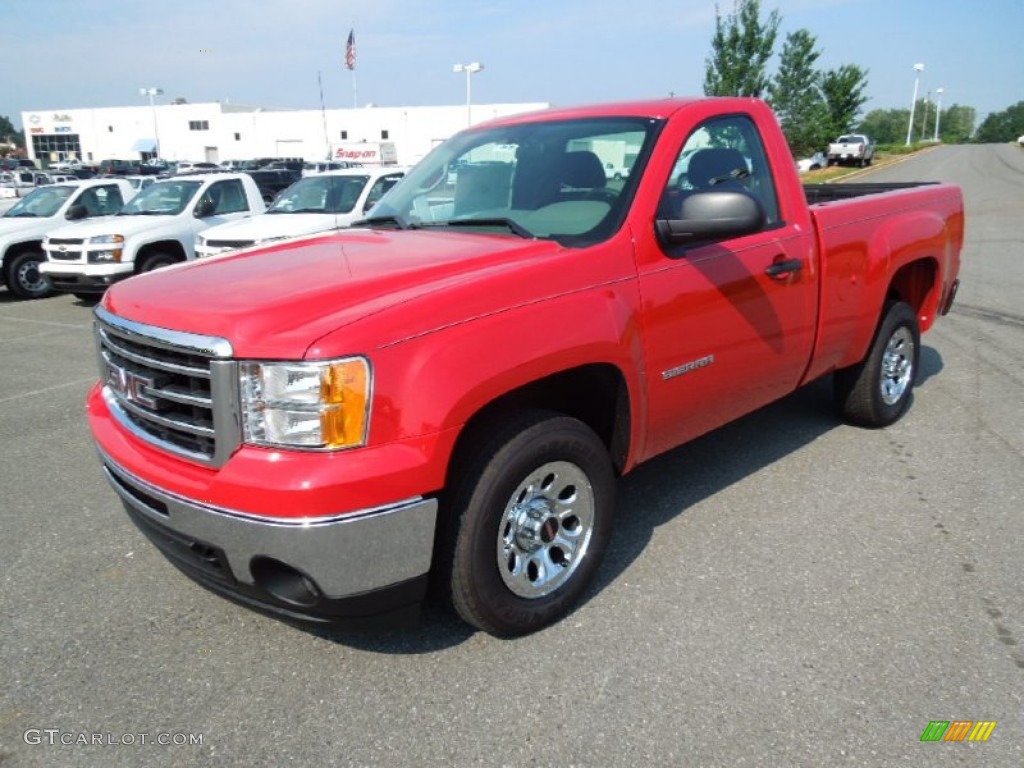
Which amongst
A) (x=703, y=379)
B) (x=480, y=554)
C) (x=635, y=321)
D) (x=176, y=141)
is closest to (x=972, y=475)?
(x=703, y=379)

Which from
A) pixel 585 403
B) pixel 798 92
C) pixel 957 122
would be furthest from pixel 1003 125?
pixel 585 403

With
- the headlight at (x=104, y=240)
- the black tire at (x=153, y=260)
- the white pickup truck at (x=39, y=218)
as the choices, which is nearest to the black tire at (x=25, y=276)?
the white pickup truck at (x=39, y=218)

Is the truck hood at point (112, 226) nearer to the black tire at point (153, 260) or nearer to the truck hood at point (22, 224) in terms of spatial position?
the black tire at point (153, 260)

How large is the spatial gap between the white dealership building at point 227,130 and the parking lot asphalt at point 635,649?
53.5 metres

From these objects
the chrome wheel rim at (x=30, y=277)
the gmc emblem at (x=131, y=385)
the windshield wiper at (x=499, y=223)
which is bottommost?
the chrome wheel rim at (x=30, y=277)

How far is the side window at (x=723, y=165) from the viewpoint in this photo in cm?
346

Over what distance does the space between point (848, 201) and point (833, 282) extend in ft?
1.96

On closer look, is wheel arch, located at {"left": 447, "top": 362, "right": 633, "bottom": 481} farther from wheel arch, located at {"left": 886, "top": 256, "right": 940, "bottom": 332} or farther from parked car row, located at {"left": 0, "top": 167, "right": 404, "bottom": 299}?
parked car row, located at {"left": 0, "top": 167, "right": 404, "bottom": 299}

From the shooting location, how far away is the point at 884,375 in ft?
16.5

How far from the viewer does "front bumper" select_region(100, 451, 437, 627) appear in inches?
92.1

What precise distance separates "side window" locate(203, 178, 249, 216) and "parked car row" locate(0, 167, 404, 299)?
0.02 metres

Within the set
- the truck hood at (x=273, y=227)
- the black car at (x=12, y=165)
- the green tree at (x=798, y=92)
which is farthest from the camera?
the black car at (x=12, y=165)

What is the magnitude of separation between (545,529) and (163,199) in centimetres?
1126

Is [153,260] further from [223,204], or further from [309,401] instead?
[309,401]
